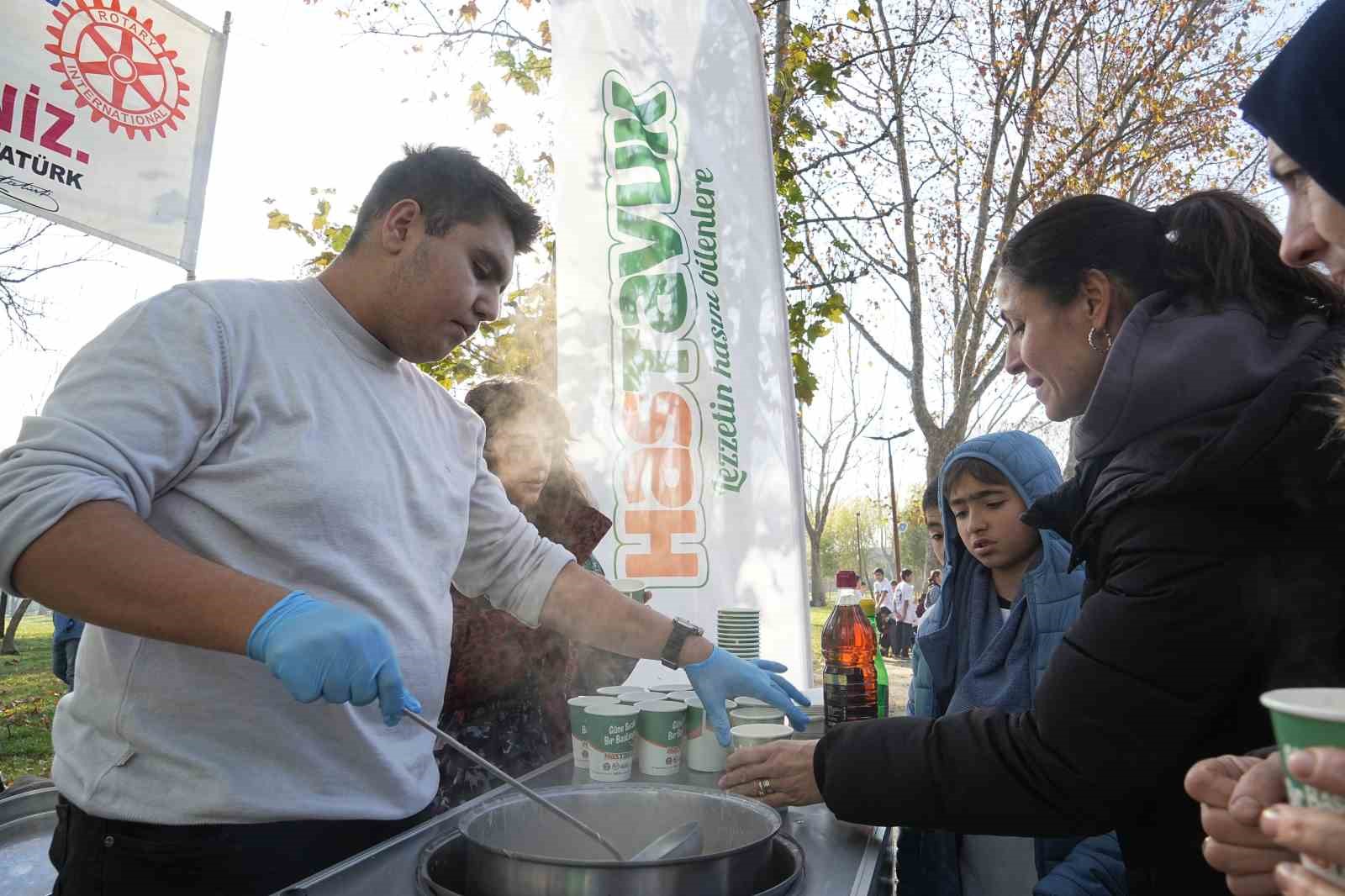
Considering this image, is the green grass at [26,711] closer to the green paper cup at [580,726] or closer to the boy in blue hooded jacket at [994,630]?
the green paper cup at [580,726]

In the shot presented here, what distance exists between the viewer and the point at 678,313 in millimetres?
4031

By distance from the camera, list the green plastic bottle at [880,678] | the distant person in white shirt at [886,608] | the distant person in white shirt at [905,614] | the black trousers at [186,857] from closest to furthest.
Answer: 1. the black trousers at [186,857]
2. the green plastic bottle at [880,678]
3. the distant person in white shirt at [905,614]
4. the distant person in white shirt at [886,608]

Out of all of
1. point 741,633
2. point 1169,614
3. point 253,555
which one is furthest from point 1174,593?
point 741,633

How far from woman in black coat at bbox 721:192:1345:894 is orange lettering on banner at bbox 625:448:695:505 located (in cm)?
241

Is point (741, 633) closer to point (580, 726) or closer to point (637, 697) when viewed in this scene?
point (637, 697)

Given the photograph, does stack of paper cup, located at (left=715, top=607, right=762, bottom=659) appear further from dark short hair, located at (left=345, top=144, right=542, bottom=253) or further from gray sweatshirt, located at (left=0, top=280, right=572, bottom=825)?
dark short hair, located at (left=345, top=144, right=542, bottom=253)

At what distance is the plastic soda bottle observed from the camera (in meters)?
1.93

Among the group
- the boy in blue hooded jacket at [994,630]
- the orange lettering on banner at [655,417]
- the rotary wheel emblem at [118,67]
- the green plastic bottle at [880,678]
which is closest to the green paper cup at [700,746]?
the green plastic bottle at [880,678]

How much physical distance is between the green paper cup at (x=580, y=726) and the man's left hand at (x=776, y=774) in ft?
1.09

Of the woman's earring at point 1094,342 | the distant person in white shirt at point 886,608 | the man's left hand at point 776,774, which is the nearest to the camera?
the man's left hand at point 776,774

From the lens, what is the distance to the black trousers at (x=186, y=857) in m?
1.33

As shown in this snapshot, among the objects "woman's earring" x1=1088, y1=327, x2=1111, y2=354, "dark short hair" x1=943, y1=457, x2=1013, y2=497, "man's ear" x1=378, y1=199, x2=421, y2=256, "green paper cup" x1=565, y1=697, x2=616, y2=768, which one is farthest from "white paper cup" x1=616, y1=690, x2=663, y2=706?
"dark short hair" x1=943, y1=457, x2=1013, y2=497

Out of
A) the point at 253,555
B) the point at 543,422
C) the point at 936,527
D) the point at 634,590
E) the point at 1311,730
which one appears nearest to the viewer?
the point at 1311,730

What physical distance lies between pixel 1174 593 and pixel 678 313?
3.04 metres
